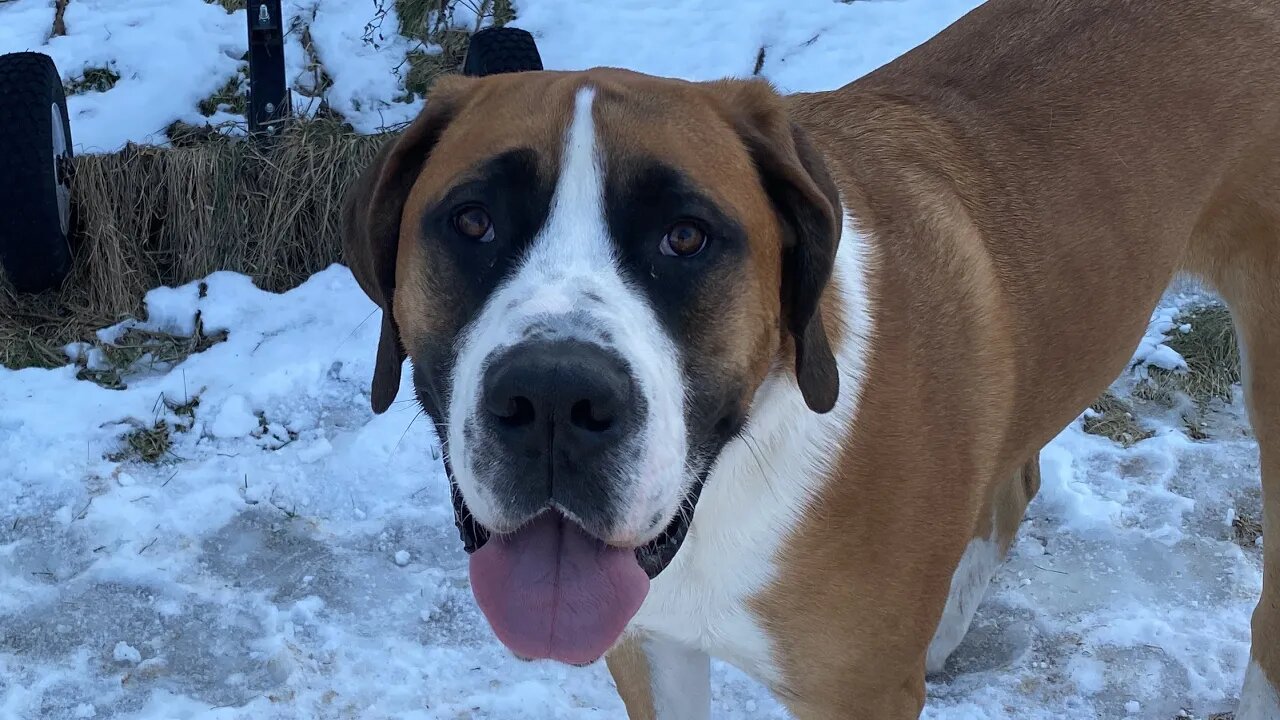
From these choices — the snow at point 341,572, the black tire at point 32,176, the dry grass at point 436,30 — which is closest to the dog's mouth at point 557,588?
the snow at point 341,572

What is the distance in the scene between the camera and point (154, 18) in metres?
5.32

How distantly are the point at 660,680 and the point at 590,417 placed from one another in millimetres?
1166

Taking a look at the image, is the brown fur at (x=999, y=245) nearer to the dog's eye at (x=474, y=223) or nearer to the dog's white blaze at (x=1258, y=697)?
the dog's white blaze at (x=1258, y=697)

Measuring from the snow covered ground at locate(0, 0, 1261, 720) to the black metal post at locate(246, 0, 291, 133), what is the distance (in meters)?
0.69

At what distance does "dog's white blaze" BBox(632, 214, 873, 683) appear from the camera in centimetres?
204

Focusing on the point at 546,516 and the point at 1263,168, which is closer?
the point at 546,516

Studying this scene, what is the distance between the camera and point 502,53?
4371 mm

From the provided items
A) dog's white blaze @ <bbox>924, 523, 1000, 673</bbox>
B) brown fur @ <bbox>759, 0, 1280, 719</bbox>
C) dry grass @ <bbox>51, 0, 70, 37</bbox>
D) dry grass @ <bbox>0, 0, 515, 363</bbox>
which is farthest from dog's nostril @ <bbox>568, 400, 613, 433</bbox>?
dry grass @ <bbox>51, 0, 70, 37</bbox>

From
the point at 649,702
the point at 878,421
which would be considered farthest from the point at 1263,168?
the point at 649,702

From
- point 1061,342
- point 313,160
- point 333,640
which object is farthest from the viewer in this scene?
point 313,160

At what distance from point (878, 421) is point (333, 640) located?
65.5 inches

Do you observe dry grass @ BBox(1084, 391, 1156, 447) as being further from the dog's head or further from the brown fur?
the dog's head

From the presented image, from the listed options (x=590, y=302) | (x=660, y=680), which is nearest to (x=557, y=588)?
(x=590, y=302)

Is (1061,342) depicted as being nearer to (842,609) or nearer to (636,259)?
(842,609)
